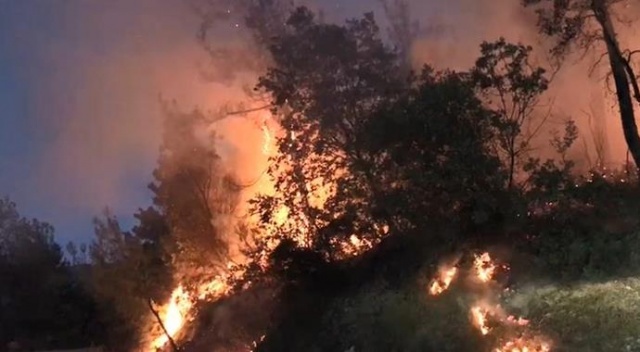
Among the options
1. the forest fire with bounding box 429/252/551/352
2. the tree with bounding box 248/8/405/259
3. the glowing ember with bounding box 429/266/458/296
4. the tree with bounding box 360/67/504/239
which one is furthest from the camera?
the tree with bounding box 248/8/405/259

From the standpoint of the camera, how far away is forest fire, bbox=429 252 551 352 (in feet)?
48.3

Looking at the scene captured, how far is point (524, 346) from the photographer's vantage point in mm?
14734

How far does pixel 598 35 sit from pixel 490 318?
7.61 m

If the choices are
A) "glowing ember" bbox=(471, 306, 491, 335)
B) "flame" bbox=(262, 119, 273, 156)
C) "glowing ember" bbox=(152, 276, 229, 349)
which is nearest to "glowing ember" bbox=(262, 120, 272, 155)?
"flame" bbox=(262, 119, 273, 156)

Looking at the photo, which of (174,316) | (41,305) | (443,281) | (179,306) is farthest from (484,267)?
(41,305)

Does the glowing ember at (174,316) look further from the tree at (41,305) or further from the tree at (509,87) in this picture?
the tree at (509,87)

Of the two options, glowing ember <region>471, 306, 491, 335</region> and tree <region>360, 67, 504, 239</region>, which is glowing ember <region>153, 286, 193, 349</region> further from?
glowing ember <region>471, 306, 491, 335</region>

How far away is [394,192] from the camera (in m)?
19.5

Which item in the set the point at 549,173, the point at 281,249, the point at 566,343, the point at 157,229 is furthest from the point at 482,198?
the point at 157,229

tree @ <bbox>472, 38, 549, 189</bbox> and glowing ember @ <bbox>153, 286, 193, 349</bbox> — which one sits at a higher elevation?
glowing ember @ <bbox>153, 286, 193, 349</bbox>

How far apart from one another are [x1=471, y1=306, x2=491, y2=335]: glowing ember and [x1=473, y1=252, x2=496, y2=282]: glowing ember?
106cm

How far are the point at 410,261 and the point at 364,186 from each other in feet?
6.75

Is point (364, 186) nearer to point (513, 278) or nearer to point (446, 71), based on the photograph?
point (446, 71)

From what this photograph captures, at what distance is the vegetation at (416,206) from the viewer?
657 inches
